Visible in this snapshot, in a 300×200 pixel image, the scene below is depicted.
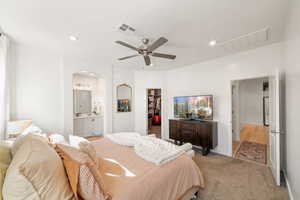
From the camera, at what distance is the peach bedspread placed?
123 cm

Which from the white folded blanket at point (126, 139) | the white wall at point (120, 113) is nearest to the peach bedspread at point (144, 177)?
the white folded blanket at point (126, 139)

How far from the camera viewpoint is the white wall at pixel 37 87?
118 inches

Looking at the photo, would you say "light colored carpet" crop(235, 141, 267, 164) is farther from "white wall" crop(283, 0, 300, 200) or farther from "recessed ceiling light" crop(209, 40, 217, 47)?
"recessed ceiling light" crop(209, 40, 217, 47)

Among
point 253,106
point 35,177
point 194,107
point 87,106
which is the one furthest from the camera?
point 253,106

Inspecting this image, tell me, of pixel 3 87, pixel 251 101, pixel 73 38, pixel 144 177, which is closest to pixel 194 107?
pixel 144 177

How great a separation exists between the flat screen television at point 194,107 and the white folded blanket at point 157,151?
1.88 metres

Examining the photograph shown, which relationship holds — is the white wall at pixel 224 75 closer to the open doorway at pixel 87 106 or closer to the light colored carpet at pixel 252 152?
the light colored carpet at pixel 252 152

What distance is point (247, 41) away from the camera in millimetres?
2719

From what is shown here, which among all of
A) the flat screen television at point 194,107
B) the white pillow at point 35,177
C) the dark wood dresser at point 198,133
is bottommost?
the dark wood dresser at point 198,133

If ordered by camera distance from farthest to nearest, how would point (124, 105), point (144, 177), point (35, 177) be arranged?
point (124, 105) < point (144, 177) < point (35, 177)

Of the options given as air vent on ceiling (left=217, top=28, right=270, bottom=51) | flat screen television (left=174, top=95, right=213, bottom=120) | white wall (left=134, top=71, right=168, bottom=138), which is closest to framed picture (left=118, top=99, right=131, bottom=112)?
white wall (left=134, top=71, right=168, bottom=138)

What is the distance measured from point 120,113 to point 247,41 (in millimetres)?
4096

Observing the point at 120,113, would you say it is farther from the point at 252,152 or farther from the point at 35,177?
the point at 252,152

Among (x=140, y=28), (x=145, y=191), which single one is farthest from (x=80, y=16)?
(x=145, y=191)
